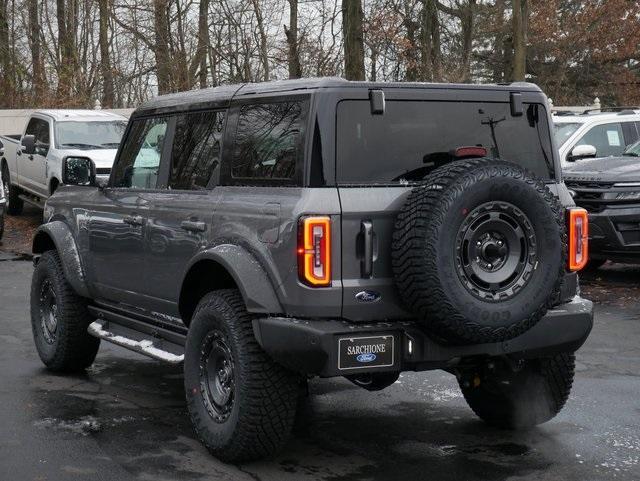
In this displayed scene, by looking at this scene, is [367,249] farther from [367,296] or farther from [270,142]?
[270,142]

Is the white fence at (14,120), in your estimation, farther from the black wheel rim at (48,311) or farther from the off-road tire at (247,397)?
the off-road tire at (247,397)

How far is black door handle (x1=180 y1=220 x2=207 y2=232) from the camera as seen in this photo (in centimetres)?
607

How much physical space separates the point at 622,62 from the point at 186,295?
47.6 meters

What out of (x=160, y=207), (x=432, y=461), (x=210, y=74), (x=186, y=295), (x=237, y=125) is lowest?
(x=432, y=461)

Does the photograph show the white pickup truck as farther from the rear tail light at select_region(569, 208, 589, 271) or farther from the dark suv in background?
the rear tail light at select_region(569, 208, 589, 271)

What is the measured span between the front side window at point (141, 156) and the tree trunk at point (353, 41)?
15031 mm

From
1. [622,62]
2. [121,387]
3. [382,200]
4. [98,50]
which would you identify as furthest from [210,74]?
[382,200]

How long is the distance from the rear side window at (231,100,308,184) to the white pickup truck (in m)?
11.5

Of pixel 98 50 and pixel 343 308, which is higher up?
pixel 98 50

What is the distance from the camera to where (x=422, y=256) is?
515cm

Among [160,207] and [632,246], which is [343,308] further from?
[632,246]

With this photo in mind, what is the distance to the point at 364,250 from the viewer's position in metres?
5.33

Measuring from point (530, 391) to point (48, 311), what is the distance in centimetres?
367

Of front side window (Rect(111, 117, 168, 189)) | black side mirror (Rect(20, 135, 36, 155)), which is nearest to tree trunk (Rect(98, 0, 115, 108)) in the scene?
black side mirror (Rect(20, 135, 36, 155))
